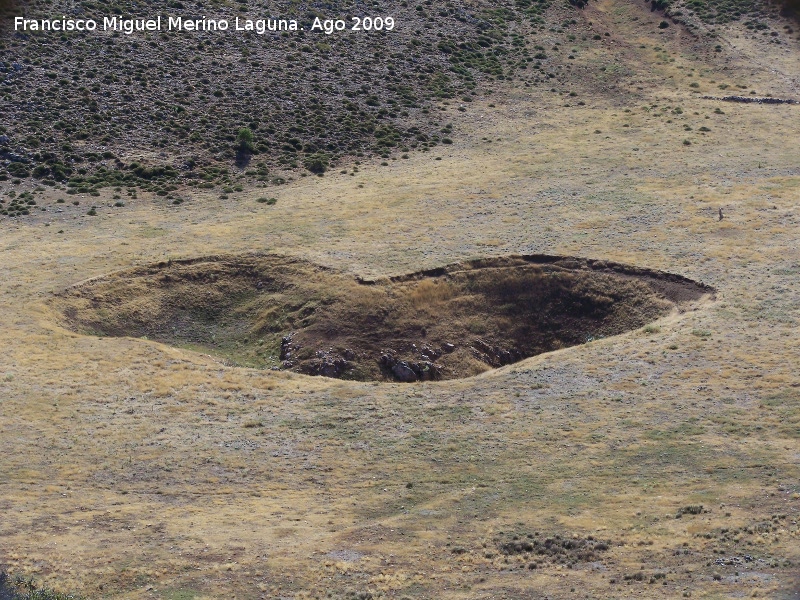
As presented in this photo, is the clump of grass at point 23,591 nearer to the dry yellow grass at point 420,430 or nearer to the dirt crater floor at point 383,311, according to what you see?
the dry yellow grass at point 420,430

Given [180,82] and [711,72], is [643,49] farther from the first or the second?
[180,82]

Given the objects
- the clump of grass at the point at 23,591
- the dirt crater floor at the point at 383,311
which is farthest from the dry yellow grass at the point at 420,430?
the dirt crater floor at the point at 383,311

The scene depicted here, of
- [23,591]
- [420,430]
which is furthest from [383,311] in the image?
[23,591]

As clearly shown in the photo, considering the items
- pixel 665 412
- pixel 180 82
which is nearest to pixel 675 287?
pixel 665 412

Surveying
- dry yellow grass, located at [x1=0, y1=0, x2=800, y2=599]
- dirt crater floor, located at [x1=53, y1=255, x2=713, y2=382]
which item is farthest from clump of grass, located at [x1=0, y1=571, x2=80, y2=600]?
dirt crater floor, located at [x1=53, y1=255, x2=713, y2=382]

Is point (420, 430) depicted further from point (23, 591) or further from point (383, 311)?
point (23, 591)

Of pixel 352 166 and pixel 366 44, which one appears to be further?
pixel 366 44

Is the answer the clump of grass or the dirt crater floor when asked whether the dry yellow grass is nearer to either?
the clump of grass
